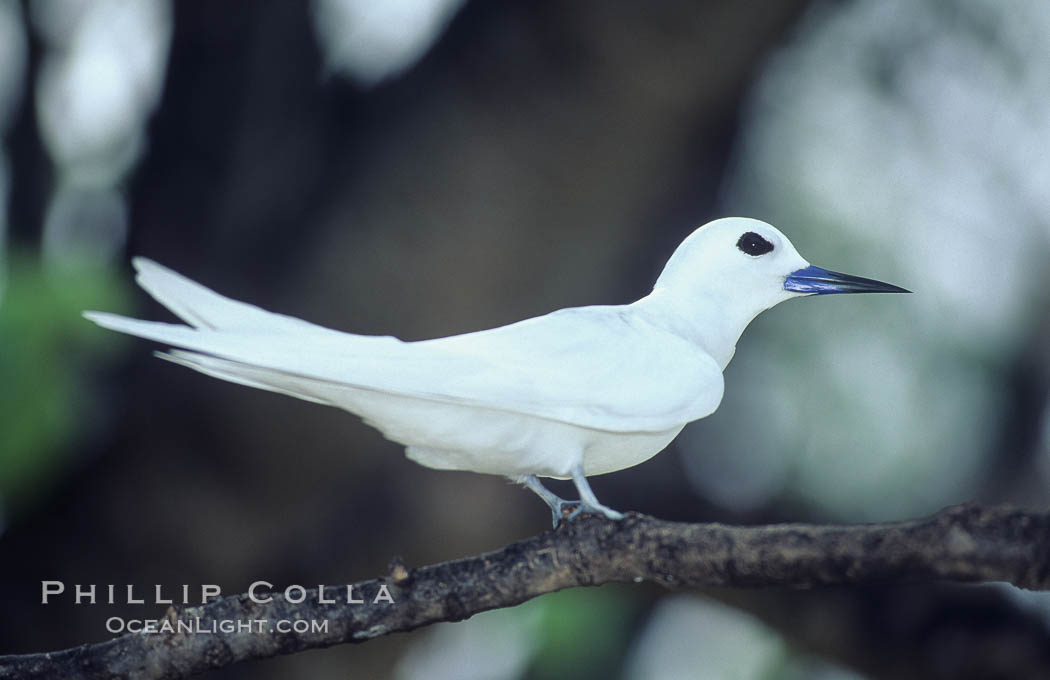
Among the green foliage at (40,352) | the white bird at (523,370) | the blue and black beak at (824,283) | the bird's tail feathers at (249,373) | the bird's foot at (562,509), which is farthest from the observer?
the green foliage at (40,352)

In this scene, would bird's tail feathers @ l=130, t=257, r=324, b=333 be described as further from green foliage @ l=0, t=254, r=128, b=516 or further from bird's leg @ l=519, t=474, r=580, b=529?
green foliage @ l=0, t=254, r=128, b=516

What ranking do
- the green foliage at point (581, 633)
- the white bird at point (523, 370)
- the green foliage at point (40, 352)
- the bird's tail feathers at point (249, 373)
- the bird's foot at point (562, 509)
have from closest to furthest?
1. the bird's tail feathers at point (249, 373)
2. the white bird at point (523, 370)
3. the bird's foot at point (562, 509)
4. the green foliage at point (40, 352)
5. the green foliage at point (581, 633)

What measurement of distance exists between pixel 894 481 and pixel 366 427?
6.09 feet

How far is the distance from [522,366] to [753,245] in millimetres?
515

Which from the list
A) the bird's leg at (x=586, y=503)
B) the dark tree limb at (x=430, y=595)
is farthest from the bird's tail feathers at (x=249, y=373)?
the bird's leg at (x=586, y=503)

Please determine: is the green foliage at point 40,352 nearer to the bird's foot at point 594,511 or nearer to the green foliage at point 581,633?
the bird's foot at point 594,511

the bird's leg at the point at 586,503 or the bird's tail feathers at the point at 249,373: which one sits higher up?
the bird's tail feathers at the point at 249,373

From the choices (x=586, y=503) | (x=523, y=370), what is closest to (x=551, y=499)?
(x=586, y=503)

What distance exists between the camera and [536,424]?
5.01 ft

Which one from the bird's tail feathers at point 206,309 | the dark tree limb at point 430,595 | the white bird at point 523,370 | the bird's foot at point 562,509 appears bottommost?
the dark tree limb at point 430,595

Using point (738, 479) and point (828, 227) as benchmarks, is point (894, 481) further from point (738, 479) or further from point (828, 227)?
point (828, 227)

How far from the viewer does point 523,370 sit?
153cm

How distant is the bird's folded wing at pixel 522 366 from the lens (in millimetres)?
1346

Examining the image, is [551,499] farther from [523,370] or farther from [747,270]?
[747,270]
